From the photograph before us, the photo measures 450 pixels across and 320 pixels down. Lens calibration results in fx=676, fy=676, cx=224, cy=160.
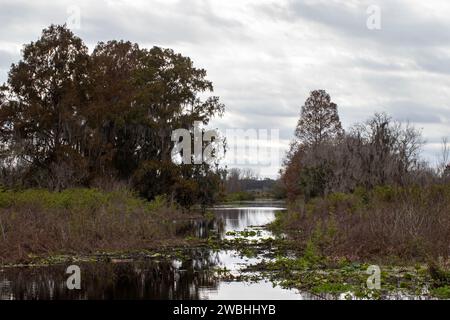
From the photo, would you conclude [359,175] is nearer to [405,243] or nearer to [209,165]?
[209,165]

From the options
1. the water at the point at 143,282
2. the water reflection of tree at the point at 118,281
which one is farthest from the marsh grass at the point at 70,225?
the water reflection of tree at the point at 118,281

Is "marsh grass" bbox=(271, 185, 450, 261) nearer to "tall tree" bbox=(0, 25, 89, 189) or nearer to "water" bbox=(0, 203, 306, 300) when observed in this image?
"water" bbox=(0, 203, 306, 300)

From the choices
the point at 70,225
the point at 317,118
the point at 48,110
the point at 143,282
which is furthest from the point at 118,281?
the point at 317,118

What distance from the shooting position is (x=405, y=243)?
21.5 m

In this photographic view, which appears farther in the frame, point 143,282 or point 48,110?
point 48,110

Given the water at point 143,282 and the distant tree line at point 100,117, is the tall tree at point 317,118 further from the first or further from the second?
the water at point 143,282

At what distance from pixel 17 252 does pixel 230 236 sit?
550 inches

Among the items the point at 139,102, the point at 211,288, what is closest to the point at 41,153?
the point at 139,102

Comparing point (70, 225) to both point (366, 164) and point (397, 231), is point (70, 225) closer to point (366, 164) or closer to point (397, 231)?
point (397, 231)

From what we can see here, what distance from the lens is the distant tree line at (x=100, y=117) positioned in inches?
1674

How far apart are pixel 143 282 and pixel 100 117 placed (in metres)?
27.5

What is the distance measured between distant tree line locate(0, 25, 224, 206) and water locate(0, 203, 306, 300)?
2019 cm

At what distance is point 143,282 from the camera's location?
1920 cm

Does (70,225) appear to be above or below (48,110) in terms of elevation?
below
